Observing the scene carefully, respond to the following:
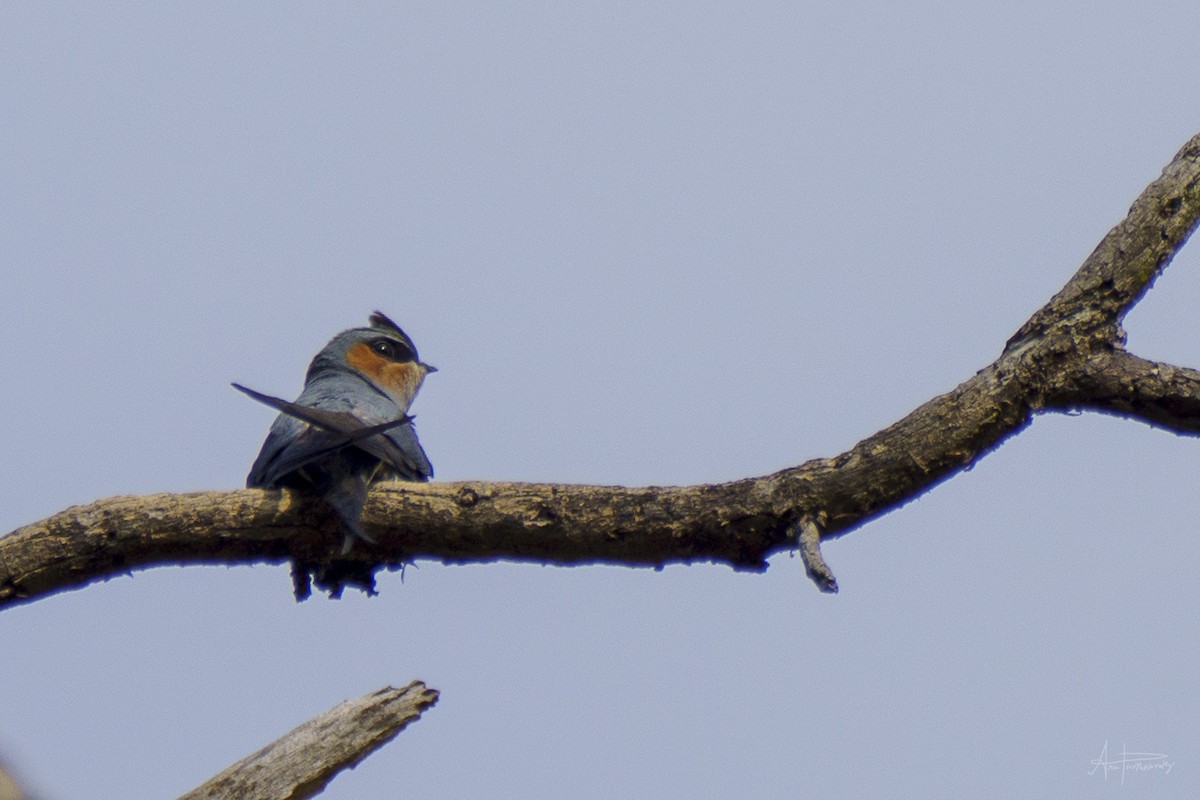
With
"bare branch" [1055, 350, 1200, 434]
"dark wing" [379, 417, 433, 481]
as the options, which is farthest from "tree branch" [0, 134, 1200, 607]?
"dark wing" [379, 417, 433, 481]

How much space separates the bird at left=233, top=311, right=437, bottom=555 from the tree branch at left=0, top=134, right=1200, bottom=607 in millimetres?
201

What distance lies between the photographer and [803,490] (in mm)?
4812

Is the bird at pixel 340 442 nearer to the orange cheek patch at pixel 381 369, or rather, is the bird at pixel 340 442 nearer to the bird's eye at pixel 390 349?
the orange cheek patch at pixel 381 369

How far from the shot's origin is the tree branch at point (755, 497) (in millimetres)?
4820

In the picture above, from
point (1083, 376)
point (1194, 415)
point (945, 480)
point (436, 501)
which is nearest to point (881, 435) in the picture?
point (945, 480)

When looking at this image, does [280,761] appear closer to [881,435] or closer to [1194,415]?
Result: [881,435]

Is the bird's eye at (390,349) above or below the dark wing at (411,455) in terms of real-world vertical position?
above

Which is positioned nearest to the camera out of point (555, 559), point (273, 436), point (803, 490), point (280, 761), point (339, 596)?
point (280, 761)

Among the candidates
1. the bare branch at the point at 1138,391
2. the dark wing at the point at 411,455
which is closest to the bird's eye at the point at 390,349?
the dark wing at the point at 411,455

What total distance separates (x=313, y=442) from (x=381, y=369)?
2780 millimetres

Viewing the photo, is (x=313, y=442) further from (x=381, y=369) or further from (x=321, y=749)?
(x=381, y=369)

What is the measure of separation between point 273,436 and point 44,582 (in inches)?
55.1

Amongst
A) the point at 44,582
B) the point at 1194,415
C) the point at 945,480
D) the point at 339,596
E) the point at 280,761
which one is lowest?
the point at 280,761

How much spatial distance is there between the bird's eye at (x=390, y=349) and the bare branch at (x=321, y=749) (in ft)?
14.5
